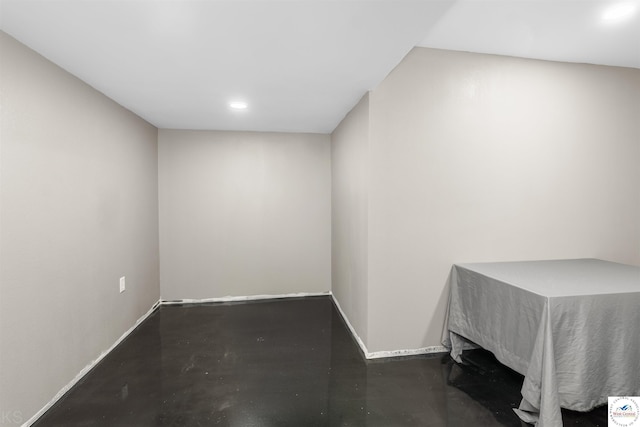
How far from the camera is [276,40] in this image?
1690 millimetres

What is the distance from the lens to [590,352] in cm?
172

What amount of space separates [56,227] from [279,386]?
1.81 metres

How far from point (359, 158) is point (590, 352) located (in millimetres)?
1970

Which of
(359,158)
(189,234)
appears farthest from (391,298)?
(189,234)

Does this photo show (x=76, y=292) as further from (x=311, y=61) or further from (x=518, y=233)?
(x=518, y=233)

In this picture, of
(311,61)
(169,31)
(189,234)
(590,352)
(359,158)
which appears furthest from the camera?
(189,234)

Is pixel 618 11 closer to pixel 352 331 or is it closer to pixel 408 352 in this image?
pixel 408 352

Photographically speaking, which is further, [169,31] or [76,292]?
[76,292]

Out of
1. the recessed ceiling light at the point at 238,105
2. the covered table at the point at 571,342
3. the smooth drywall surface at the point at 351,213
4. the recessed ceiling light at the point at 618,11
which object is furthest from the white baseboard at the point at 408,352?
the recessed ceiling light at the point at 618,11

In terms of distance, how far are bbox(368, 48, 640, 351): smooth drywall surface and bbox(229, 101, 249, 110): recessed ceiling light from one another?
1.18 metres

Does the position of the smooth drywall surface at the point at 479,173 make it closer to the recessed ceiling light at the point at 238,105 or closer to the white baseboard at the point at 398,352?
the white baseboard at the point at 398,352

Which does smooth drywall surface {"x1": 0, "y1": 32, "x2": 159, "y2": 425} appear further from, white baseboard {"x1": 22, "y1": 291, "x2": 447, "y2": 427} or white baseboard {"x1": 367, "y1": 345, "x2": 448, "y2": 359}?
white baseboard {"x1": 367, "y1": 345, "x2": 448, "y2": 359}

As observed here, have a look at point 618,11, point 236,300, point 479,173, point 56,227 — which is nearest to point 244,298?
point 236,300

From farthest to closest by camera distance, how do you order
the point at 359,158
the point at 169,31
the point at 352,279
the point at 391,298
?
the point at 352,279
the point at 359,158
the point at 391,298
the point at 169,31
